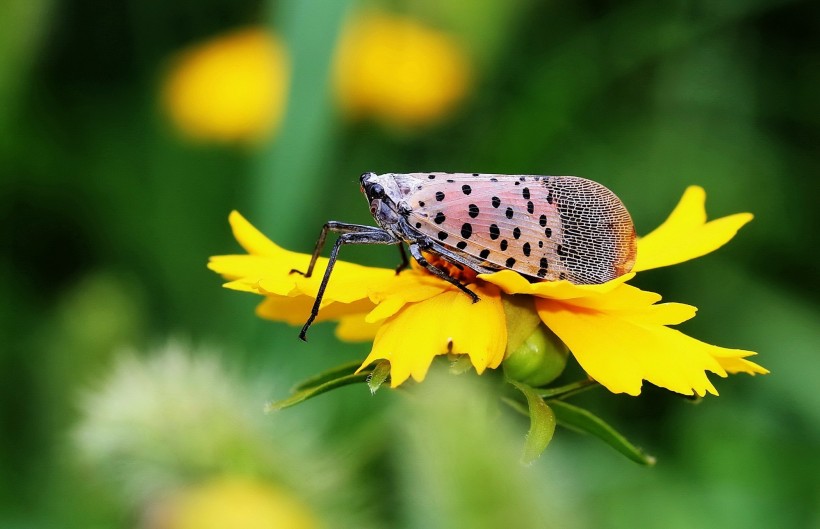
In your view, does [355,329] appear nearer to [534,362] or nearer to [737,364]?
[534,362]

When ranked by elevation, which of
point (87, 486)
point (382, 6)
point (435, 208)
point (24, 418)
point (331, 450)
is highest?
point (435, 208)

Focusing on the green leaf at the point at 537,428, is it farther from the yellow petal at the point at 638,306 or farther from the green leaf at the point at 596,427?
the yellow petal at the point at 638,306

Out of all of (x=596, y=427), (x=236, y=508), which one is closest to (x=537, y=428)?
(x=596, y=427)

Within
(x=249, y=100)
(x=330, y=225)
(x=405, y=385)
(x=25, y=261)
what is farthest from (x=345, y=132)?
(x=405, y=385)

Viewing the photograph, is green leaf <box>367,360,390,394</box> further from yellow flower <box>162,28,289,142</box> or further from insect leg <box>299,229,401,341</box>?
yellow flower <box>162,28,289,142</box>

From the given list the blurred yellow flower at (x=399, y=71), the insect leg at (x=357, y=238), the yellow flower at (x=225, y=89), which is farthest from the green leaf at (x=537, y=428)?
the yellow flower at (x=225, y=89)

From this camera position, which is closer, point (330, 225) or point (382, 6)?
point (330, 225)

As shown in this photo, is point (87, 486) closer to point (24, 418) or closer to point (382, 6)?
point (24, 418)
